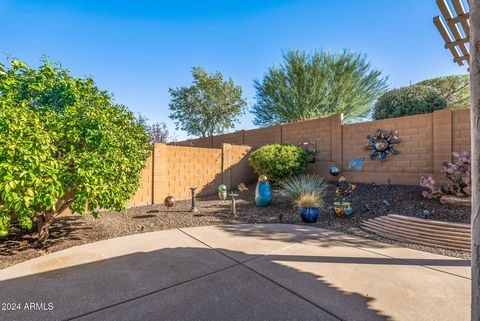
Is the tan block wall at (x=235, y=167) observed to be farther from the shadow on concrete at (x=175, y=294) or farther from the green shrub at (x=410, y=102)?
the shadow on concrete at (x=175, y=294)

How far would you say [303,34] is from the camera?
1026 centimetres

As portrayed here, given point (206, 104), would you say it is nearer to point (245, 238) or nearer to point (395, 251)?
point (245, 238)

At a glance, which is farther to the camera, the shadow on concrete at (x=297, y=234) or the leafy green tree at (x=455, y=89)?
the leafy green tree at (x=455, y=89)

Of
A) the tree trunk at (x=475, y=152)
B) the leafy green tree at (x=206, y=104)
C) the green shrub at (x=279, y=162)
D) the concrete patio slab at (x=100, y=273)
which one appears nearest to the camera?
the tree trunk at (x=475, y=152)

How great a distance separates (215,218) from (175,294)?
11.5 ft

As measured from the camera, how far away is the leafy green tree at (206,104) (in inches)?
701


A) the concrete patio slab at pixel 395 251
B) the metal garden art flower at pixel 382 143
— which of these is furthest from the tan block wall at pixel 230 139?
the concrete patio slab at pixel 395 251

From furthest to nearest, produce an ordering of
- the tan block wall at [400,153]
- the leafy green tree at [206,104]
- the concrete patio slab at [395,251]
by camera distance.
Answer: the leafy green tree at [206,104] → the tan block wall at [400,153] → the concrete patio slab at [395,251]

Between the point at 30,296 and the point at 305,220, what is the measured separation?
4869 mm

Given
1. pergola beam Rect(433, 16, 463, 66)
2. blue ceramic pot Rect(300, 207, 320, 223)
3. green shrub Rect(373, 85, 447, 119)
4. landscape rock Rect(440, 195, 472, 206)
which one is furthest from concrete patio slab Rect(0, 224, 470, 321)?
green shrub Rect(373, 85, 447, 119)

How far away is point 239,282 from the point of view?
245 cm

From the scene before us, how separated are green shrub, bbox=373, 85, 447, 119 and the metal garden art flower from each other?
2410mm

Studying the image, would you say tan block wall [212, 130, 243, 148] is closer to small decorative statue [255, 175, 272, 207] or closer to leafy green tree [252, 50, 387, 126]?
leafy green tree [252, 50, 387, 126]

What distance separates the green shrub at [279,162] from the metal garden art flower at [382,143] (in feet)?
7.72
